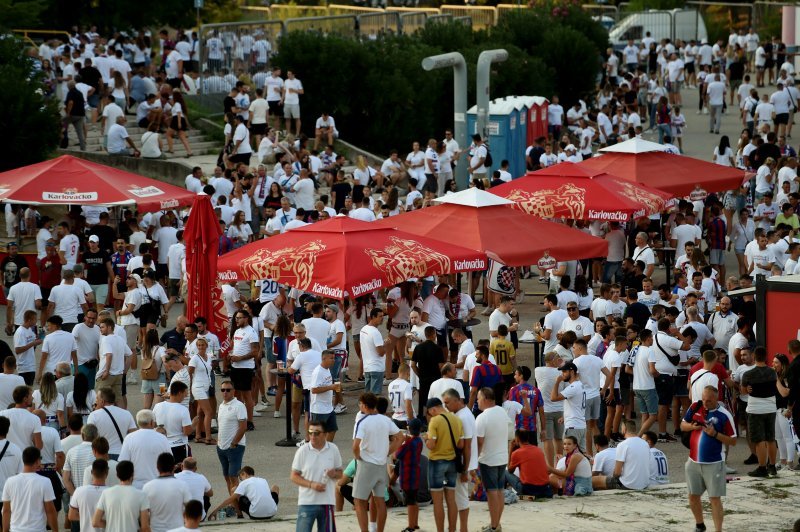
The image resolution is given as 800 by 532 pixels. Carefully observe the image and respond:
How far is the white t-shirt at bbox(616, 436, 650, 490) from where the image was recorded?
14.1 m

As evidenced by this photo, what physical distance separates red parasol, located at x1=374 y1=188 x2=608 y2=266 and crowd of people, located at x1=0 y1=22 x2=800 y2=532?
0.68m

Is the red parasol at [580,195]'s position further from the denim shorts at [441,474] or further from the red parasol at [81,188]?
the denim shorts at [441,474]

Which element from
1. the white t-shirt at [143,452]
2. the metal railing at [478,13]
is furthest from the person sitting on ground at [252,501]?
the metal railing at [478,13]

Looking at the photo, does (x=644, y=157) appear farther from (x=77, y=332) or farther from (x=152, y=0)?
(x=152, y=0)

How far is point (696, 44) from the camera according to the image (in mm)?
47094

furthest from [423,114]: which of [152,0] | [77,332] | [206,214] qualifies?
[77,332]

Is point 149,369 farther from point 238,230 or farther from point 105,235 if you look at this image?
point 238,230

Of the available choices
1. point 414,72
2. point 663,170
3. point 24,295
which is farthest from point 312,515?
point 414,72

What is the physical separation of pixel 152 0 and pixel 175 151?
15.9m

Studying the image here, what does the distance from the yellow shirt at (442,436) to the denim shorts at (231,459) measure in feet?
8.14

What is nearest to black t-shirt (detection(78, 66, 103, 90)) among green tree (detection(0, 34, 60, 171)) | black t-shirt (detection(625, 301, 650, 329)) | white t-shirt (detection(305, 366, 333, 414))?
green tree (detection(0, 34, 60, 171))

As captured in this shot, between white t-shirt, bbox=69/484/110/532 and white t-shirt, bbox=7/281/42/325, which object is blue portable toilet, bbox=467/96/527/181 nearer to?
white t-shirt, bbox=7/281/42/325

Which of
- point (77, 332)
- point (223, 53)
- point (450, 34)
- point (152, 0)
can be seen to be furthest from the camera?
point (152, 0)

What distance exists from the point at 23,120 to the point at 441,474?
16.8 m
